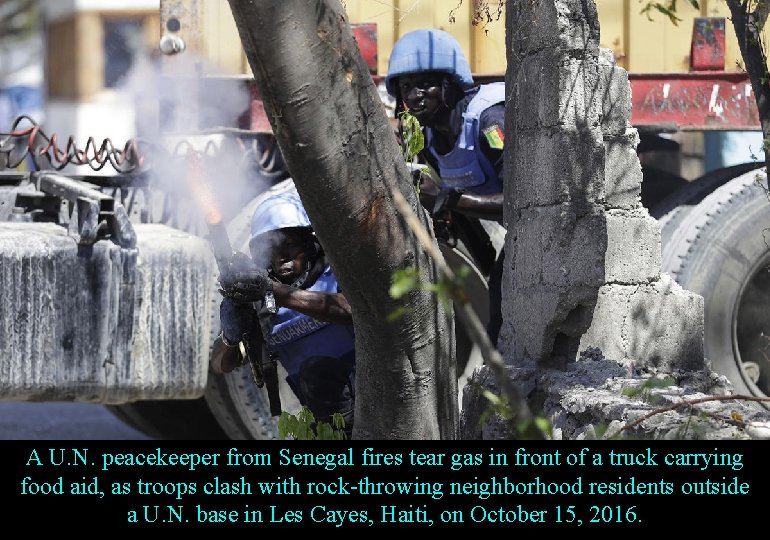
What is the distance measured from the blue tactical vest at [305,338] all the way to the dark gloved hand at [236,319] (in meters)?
0.15

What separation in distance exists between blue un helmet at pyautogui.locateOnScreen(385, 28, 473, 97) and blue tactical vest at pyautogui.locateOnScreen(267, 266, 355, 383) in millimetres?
1236

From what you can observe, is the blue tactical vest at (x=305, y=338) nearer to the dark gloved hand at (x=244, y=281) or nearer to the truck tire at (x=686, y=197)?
the dark gloved hand at (x=244, y=281)

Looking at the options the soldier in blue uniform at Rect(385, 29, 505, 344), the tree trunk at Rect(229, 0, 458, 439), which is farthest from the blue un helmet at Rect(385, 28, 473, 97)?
the tree trunk at Rect(229, 0, 458, 439)

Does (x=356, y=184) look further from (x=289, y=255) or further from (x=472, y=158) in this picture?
(x=472, y=158)

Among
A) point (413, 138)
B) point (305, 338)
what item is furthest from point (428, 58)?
point (413, 138)

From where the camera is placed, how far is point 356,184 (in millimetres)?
2871

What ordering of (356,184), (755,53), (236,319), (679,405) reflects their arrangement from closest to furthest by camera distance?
(356,184) < (679,405) < (755,53) < (236,319)

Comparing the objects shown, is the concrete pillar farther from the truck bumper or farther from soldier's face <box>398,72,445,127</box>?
the truck bumper

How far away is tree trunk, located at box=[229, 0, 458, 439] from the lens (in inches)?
106

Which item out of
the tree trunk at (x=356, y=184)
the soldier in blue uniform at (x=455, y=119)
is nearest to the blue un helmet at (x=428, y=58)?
the soldier in blue uniform at (x=455, y=119)

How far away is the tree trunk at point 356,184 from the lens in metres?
2.70

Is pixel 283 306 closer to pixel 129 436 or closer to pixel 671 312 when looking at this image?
pixel 671 312

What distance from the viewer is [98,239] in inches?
203

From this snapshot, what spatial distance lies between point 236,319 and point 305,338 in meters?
0.34
